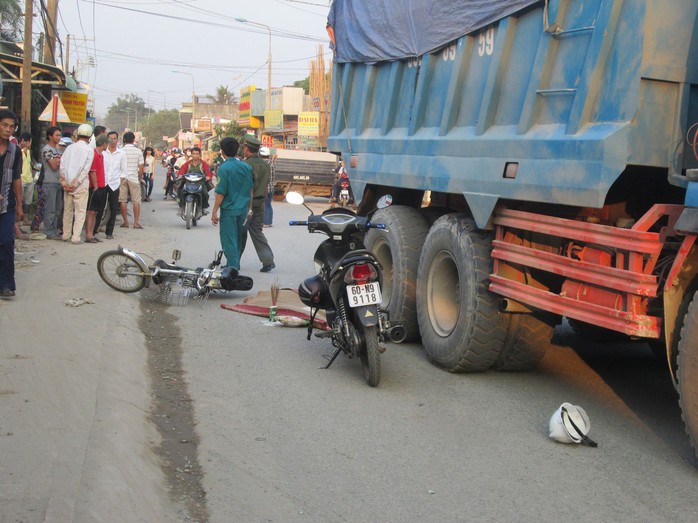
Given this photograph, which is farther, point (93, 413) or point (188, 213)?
point (188, 213)

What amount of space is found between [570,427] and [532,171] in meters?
1.73

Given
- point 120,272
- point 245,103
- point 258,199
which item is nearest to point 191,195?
point 258,199

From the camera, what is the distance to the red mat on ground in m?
8.98

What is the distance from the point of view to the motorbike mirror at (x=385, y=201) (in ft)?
29.7

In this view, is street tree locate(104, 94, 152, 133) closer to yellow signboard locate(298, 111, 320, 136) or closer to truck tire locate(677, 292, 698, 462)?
yellow signboard locate(298, 111, 320, 136)

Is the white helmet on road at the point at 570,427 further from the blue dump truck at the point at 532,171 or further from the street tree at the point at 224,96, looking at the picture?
the street tree at the point at 224,96

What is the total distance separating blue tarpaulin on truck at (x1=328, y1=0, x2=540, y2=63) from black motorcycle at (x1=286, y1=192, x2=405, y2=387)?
1.77m

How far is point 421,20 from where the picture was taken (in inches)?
314

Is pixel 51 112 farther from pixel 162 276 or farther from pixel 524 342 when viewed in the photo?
pixel 524 342

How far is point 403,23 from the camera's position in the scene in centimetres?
841

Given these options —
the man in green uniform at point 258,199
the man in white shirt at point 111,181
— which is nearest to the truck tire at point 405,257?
the man in green uniform at point 258,199

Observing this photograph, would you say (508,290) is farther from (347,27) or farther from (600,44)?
(347,27)

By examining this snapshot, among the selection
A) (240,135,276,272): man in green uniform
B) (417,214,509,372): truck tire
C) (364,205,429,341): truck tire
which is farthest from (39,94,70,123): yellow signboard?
(417,214,509,372): truck tire

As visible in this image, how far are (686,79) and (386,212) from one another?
400 centimetres
